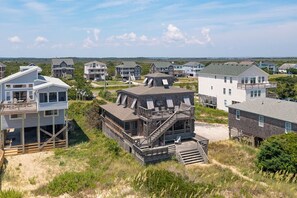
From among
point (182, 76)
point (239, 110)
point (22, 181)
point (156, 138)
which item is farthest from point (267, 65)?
point (22, 181)

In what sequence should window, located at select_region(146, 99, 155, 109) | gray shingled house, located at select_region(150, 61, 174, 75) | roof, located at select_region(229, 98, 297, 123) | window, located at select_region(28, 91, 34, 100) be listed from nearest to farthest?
1. roof, located at select_region(229, 98, 297, 123)
2. window, located at select_region(146, 99, 155, 109)
3. window, located at select_region(28, 91, 34, 100)
4. gray shingled house, located at select_region(150, 61, 174, 75)

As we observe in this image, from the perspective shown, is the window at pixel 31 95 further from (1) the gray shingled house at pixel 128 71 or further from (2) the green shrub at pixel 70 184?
(1) the gray shingled house at pixel 128 71

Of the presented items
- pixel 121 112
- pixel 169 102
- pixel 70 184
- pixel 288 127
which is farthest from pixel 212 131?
pixel 70 184

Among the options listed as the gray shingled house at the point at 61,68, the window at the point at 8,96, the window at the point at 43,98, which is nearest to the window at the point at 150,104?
the window at the point at 43,98

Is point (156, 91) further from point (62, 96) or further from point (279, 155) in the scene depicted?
point (279, 155)

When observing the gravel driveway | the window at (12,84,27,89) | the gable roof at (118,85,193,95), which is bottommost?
the gravel driveway

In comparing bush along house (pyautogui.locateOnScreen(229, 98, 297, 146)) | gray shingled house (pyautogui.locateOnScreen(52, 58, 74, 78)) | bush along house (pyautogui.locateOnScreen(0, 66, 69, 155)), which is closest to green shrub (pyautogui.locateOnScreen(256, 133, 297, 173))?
bush along house (pyautogui.locateOnScreen(229, 98, 297, 146))

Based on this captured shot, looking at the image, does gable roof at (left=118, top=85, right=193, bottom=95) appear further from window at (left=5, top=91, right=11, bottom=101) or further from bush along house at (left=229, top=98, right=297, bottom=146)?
window at (left=5, top=91, right=11, bottom=101)

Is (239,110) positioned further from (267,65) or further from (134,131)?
(267,65)
